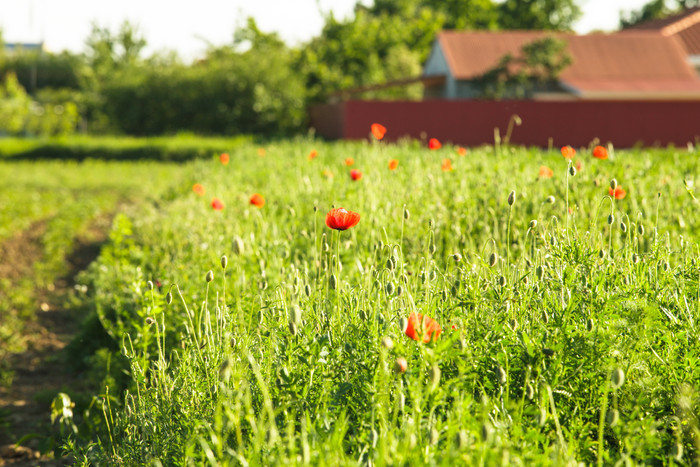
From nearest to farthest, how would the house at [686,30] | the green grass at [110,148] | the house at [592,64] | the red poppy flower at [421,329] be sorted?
the red poppy flower at [421,329] < the green grass at [110,148] < the house at [592,64] < the house at [686,30]

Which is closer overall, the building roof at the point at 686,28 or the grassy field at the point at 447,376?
the grassy field at the point at 447,376

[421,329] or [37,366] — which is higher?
[421,329]

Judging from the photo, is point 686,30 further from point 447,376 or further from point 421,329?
point 421,329

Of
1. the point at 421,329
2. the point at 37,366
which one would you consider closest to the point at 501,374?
the point at 421,329

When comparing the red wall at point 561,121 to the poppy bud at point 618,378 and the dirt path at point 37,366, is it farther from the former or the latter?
the poppy bud at point 618,378

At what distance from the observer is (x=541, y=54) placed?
2572 centimetres

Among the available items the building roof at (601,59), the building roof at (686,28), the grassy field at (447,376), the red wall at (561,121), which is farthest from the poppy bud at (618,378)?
the building roof at (686,28)

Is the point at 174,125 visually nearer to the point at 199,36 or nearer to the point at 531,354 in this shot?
the point at 199,36

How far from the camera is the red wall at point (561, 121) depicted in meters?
16.6

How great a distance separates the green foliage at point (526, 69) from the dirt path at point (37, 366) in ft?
69.1

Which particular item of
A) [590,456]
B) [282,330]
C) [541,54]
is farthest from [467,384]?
[541,54]

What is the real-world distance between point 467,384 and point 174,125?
1103 inches

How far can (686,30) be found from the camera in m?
32.3

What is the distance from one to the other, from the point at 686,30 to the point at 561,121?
19.9m
